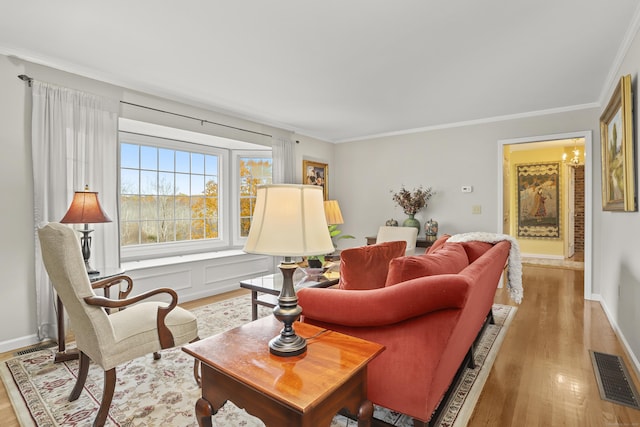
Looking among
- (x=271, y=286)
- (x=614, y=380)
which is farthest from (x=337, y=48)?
(x=614, y=380)

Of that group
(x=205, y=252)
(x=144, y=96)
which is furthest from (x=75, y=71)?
(x=205, y=252)

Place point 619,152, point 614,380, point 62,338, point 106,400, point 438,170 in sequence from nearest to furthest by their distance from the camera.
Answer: point 106,400, point 614,380, point 62,338, point 619,152, point 438,170

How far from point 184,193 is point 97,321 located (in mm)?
3074

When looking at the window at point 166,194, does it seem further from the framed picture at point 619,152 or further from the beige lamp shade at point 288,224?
the framed picture at point 619,152

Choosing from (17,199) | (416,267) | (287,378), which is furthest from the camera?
(17,199)

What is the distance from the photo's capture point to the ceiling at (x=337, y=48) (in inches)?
84.4

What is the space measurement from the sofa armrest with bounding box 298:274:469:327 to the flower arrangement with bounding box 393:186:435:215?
3.75 m

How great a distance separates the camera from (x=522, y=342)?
2805 millimetres

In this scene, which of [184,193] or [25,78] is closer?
[25,78]

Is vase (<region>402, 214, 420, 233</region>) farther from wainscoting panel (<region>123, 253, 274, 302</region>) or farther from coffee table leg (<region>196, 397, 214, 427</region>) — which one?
coffee table leg (<region>196, 397, 214, 427</region>)

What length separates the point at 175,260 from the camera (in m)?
4.13

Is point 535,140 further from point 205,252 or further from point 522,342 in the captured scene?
point 205,252

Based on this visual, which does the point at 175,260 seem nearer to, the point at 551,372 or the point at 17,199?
the point at 17,199

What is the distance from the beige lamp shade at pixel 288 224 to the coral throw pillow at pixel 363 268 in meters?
0.69
